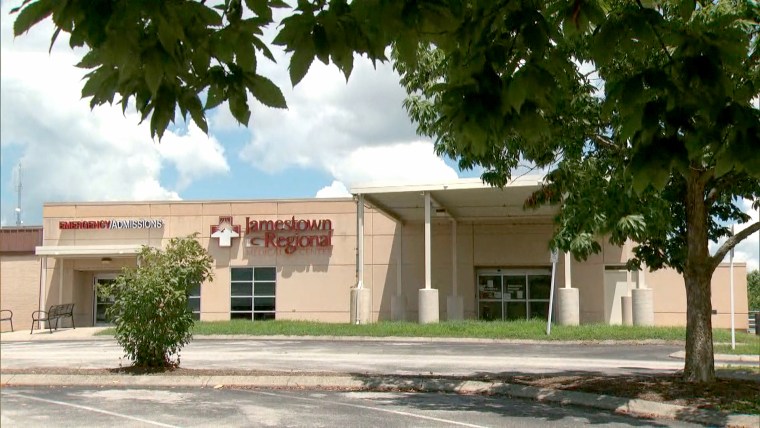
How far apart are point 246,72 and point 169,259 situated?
35.8 feet

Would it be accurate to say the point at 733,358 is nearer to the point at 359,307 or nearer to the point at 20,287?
the point at 359,307

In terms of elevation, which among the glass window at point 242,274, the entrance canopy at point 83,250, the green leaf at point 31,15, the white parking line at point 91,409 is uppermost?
the entrance canopy at point 83,250

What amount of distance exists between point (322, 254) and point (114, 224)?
938 cm

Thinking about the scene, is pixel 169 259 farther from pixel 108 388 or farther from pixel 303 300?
pixel 303 300

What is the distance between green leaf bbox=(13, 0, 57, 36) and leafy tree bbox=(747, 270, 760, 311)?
6244 cm

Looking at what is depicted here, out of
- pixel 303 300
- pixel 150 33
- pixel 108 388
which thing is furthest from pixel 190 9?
pixel 303 300

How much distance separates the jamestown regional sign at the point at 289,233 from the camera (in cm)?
3334

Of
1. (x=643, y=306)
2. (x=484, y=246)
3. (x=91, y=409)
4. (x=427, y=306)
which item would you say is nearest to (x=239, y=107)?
(x=91, y=409)

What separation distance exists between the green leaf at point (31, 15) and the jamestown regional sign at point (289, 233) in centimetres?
2996

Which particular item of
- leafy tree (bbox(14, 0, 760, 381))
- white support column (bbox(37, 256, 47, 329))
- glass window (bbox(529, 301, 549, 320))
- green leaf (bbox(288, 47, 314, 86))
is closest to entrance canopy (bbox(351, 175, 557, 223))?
glass window (bbox(529, 301, 549, 320))

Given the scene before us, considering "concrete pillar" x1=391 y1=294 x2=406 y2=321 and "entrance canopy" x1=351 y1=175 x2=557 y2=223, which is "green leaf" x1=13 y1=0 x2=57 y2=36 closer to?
"entrance canopy" x1=351 y1=175 x2=557 y2=223

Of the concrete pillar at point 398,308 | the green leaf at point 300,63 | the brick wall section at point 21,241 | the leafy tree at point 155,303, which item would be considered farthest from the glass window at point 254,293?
the green leaf at point 300,63

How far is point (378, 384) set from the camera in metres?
12.3

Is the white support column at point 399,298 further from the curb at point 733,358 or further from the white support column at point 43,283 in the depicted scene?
the white support column at point 43,283
